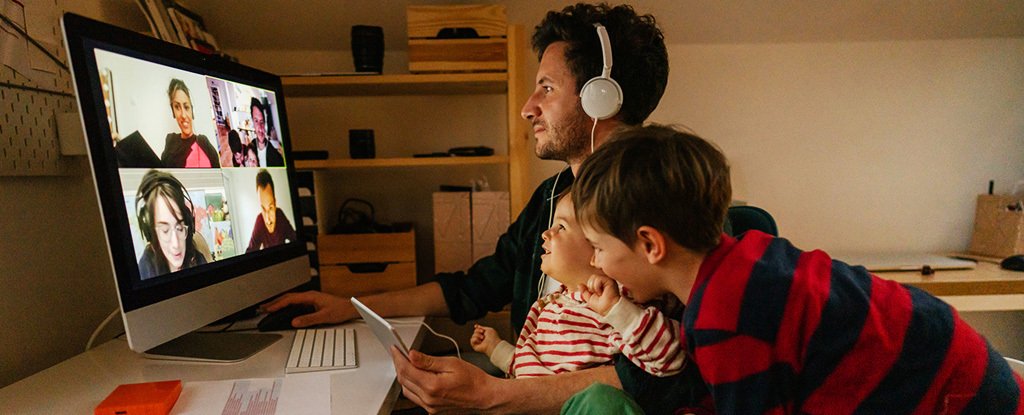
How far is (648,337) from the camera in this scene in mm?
787

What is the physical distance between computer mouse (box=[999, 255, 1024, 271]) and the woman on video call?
2431mm

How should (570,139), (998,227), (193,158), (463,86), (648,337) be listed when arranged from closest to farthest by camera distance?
1. (648,337)
2. (193,158)
3. (570,139)
4. (463,86)
5. (998,227)

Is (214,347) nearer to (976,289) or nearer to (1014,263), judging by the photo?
(976,289)

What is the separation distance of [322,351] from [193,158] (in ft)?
1.40

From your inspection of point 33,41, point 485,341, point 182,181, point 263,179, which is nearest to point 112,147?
point 182,181

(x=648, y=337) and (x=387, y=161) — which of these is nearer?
(x=648, y=337)

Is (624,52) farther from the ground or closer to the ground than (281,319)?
farther from the ground

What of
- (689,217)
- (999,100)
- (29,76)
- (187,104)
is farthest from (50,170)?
(999,100)

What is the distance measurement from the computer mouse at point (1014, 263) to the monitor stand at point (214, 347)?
2.31 m

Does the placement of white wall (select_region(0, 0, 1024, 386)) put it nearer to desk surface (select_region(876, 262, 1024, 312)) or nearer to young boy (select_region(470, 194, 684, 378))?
desk surface (select_region(876, 262, 1024, 312))

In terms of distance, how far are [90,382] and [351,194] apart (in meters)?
1.09

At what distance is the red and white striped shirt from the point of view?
79 centimetres

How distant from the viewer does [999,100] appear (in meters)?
1.98

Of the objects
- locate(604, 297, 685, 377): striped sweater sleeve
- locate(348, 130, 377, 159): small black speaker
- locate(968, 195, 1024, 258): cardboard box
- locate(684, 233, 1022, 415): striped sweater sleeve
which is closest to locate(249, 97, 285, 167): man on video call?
locate(348, 130, 377, 159): small black speaker
